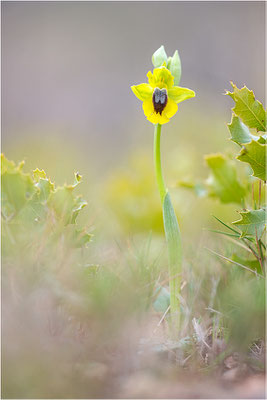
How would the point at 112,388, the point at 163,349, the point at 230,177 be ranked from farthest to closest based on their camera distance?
the point at 230,177
the point at 163,349
the point at 112,388

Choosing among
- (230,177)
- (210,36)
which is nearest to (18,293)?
(230,177)

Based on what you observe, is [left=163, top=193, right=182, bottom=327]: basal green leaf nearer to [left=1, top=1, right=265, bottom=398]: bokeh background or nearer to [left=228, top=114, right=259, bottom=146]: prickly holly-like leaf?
[left=1, top=1, right=265, bottom=398]: bokeh background

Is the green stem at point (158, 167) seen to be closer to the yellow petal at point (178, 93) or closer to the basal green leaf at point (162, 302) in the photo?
the yellow petal at point (178, 93)

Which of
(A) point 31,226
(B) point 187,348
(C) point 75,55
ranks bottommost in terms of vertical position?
(B) point 187,348

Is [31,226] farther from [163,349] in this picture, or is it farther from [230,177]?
[230,177]

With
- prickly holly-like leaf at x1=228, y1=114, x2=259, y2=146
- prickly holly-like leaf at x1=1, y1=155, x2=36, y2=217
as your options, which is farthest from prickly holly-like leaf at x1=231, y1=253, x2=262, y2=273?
prickly holly-like leaf at x1=1, y1=155, x2=36, y2=217

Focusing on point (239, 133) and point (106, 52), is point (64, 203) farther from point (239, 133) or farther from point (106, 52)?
point (106, 52)

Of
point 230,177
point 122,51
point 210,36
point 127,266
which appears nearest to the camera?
point 127,266

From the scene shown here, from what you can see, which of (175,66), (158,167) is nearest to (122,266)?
(158,167)
